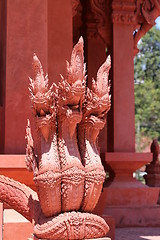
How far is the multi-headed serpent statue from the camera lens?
3.01m

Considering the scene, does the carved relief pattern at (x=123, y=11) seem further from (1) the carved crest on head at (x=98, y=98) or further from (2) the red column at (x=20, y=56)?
(1) the carved crest on head at (x=98, y=98)

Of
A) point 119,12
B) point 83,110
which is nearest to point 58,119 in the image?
point 83,110

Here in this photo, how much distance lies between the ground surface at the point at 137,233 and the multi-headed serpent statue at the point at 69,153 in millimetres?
3328

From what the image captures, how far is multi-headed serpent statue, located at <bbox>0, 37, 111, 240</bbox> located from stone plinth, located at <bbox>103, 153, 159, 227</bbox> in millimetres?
4351

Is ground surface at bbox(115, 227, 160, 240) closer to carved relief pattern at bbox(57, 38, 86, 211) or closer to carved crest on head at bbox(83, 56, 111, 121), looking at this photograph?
carved relief pattern at bbox(57, 38, 86, 211)

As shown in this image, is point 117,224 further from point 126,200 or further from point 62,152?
point 62,152

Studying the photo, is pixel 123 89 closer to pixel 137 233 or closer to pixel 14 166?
pixel 137 233

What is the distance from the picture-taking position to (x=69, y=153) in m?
3.09

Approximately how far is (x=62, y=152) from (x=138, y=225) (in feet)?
16.1

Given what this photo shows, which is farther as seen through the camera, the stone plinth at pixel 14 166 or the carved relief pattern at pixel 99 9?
the carved relief pattern at pixel 99 9

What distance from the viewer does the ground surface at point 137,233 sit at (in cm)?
627

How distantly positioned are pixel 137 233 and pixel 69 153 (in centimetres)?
416

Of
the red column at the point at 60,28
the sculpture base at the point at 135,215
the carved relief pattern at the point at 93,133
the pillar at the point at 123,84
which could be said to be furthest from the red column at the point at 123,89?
the carved relief pattern at the point at 93,133

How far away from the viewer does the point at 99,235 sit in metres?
3.11
